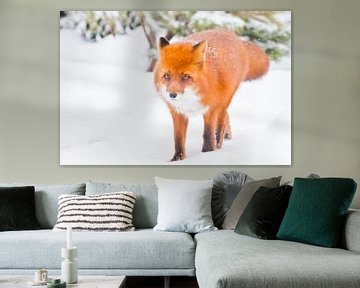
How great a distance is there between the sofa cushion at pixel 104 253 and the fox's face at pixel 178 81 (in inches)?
57.8

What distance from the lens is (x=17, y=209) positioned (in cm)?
484

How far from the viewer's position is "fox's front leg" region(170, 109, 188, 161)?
17.9ft

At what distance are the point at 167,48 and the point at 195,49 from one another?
24 centimetres

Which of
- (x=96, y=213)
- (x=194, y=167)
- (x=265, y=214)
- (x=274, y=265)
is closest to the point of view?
(x=274, y=265)

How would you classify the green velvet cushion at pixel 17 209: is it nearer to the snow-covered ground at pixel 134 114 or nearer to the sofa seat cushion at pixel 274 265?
the snow-covered ground at pixel 134 114

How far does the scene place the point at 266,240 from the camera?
4.15 m

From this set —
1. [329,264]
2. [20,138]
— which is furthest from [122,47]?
[329,264]

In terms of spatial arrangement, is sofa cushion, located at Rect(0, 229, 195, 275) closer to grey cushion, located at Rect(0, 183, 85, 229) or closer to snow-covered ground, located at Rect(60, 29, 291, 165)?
grey cushion, located at Rect(0, 183, 85, 229)

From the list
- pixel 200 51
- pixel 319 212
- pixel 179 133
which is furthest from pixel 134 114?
pixel 319 212

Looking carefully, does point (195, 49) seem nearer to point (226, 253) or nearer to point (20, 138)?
point (20, 138)

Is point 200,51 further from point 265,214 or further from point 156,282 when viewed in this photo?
point 156,282

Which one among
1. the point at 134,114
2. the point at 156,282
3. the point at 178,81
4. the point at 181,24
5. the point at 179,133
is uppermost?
the point at 181,24

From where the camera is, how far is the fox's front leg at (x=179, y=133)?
215 inches

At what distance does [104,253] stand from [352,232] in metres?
1.62
